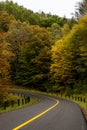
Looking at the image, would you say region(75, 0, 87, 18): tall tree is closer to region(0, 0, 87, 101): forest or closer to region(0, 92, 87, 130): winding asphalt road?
region(0, 0, 87, 101): forest

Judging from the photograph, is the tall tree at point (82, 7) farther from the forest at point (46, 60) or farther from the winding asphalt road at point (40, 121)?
the winding asphalt road at point (40, 121)

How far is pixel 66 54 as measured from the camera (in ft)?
220

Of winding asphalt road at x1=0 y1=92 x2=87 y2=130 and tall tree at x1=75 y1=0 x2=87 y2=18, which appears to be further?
tall tree at x1=75 y1=0 x2=87 y2=18

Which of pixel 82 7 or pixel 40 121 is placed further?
pixel 82 7

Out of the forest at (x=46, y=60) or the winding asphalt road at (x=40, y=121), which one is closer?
the winding asphalt road at (x=40, y=121)

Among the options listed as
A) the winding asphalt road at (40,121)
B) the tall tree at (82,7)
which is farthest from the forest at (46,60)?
the winding asphalt road at (40,121)

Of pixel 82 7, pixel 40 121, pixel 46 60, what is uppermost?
pixel 82 7

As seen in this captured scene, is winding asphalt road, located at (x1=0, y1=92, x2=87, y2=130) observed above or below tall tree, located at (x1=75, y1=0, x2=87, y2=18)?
below

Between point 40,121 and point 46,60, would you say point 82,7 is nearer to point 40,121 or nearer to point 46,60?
point 46,60

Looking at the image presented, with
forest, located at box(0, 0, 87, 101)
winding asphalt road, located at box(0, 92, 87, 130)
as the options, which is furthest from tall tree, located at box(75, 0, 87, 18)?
winding asphalt road, located at box(0, 92, 87, 130)

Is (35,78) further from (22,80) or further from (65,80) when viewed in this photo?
(65,80)

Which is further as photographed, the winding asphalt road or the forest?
the forest

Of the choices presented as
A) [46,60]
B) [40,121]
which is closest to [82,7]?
[46,60]

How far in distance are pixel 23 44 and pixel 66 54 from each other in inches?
712
